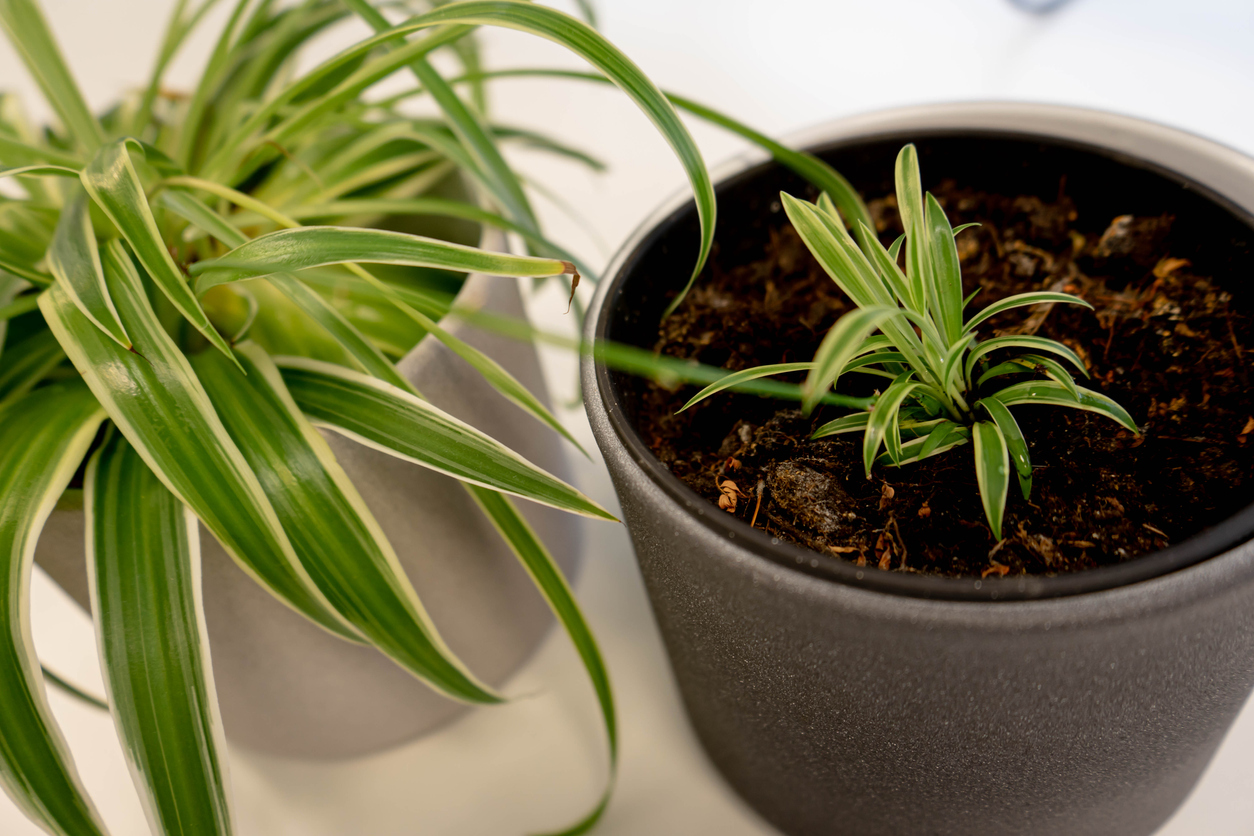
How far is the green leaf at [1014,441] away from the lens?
0.37 meters

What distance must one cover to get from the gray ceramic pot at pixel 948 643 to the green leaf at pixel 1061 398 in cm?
8

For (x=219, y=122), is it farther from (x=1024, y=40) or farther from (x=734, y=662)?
(x=1024, y=40)

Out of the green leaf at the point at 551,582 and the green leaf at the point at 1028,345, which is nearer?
the green leaf at the point at 1028,345

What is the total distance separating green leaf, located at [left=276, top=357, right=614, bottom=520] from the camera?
1.37 feet

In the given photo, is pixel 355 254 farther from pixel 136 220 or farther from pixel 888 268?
pixel 888 268

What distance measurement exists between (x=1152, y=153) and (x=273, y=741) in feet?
2.26

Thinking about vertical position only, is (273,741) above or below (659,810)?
Result: above

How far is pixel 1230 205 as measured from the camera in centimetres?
44

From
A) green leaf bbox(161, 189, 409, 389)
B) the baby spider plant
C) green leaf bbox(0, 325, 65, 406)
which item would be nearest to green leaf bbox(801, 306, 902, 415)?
the baby spider plant

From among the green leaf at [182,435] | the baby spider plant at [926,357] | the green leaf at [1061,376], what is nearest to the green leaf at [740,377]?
the baby spider plant at [926,357]

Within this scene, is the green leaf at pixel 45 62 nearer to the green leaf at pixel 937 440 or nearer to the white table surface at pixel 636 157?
the white table surface at pixel 636 157

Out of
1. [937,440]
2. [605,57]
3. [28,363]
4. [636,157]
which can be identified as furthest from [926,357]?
[636,157]

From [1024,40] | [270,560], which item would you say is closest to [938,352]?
[270,560]

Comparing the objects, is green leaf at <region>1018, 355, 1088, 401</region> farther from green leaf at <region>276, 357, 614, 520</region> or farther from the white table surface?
the white table surface
